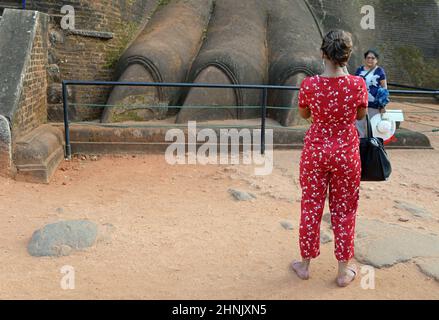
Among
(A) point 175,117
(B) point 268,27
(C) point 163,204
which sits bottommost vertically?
(C) point 163,204

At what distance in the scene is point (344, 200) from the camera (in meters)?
3.08

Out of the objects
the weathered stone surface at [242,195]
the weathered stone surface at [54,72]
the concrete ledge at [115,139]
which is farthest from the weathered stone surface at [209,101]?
the weathered stone surface at [242,195]

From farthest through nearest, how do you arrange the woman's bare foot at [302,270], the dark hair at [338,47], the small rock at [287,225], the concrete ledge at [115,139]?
the concrete ledge at [115,139], the small rock at [287,225], the woman's bare foot at [302,270], the dark hair at [338,47]

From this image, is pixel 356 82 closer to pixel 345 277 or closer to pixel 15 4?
pixel 345 277

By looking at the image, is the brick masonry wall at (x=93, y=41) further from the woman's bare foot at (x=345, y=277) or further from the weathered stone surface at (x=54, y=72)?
the woman's bare foot at (x=345, y=277)

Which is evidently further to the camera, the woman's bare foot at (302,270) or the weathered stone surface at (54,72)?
the weathered stone surface at (54,72)

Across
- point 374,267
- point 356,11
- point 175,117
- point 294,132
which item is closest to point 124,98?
point 175,117

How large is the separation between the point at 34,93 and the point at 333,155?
16.1 ft

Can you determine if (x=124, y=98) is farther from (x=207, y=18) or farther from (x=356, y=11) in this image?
(x=356, y=11)

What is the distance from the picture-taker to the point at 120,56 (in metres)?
8.43

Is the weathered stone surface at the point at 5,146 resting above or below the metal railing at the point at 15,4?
below

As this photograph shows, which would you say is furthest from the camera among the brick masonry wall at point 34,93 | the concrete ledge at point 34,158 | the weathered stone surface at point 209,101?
the weathered stone surface at point 209,101

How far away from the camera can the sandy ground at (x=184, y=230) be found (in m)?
3.17

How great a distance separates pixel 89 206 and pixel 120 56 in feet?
14.2
